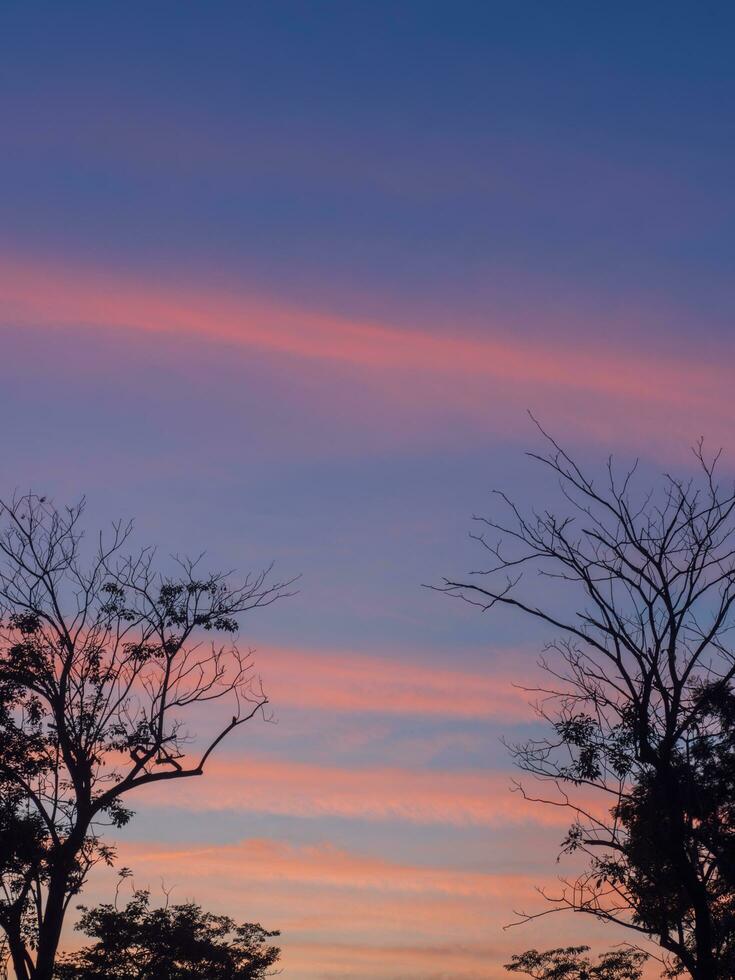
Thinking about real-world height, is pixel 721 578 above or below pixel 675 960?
above

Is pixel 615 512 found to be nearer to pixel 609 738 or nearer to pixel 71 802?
pixel 609 738

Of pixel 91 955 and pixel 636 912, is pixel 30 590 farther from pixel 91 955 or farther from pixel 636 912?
pixel 636 912

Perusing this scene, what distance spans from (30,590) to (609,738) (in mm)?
17633

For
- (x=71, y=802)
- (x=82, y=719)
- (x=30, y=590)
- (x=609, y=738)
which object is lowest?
(x=609, y=738)

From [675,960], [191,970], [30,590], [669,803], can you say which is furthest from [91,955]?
[669,803]

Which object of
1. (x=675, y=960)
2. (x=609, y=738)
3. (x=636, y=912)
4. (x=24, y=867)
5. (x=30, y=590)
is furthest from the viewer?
(x=675, y=960)

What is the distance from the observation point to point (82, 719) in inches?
1220

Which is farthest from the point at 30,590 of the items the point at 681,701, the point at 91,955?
the point at 681,701

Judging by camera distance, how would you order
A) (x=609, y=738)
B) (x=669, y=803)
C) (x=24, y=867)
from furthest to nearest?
(x=24, y=867), (x=609, y=738), (x=669, y=803)

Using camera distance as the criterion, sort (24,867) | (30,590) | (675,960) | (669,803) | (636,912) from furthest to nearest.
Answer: (675,960) → (30,590) → (24,867) → (636,912) → (669,803)

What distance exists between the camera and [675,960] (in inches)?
1393

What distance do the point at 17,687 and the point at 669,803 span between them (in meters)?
18.9

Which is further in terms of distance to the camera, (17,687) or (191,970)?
(191,970)

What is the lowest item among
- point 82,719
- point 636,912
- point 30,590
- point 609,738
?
point 636,912
